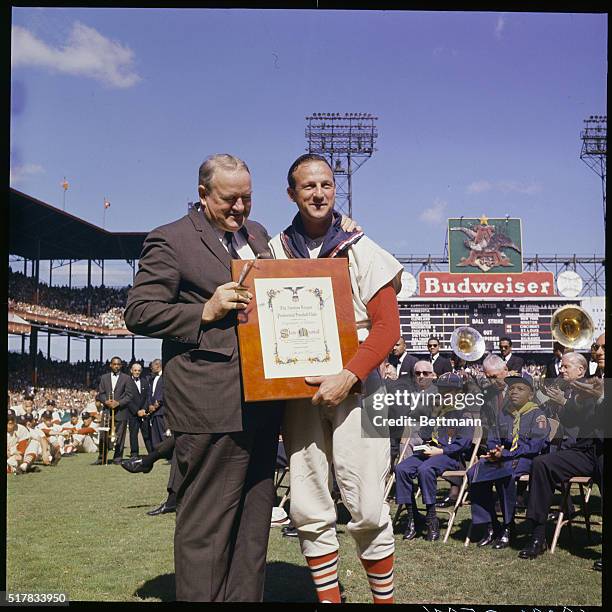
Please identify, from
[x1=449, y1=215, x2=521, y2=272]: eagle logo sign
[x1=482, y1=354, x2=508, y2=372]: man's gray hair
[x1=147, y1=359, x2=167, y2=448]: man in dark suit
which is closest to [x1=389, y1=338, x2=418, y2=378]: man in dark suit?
[x1=482, y1=354, x2=508, y2=372]: man's gray hair

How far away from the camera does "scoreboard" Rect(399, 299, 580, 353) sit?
1382 cm

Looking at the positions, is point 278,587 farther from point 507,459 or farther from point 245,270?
point 507,459

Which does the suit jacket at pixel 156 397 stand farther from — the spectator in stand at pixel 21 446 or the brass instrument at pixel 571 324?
the brass instrument at pixel 571 324

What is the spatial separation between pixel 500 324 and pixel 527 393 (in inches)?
390

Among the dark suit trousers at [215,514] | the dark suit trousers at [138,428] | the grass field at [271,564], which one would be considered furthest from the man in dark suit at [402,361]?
the dark suit trousers at [138,428]

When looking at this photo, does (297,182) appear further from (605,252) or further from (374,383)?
(605,252)

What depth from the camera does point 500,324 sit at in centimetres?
1505

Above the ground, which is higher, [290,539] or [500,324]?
[500,324]

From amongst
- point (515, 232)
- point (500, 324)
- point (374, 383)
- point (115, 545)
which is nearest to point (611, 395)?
point (515, 232)

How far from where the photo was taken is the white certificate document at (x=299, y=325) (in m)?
3.10

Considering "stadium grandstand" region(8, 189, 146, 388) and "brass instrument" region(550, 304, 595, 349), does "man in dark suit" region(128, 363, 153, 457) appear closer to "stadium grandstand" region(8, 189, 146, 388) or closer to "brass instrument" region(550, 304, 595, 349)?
"stadium grandstand" region(8, 189, 146, 388)

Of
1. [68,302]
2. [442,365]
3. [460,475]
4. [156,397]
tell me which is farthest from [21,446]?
[460,475]

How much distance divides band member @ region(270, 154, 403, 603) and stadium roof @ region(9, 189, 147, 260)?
3.59ft

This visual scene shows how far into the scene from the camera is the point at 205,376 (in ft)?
10.2
